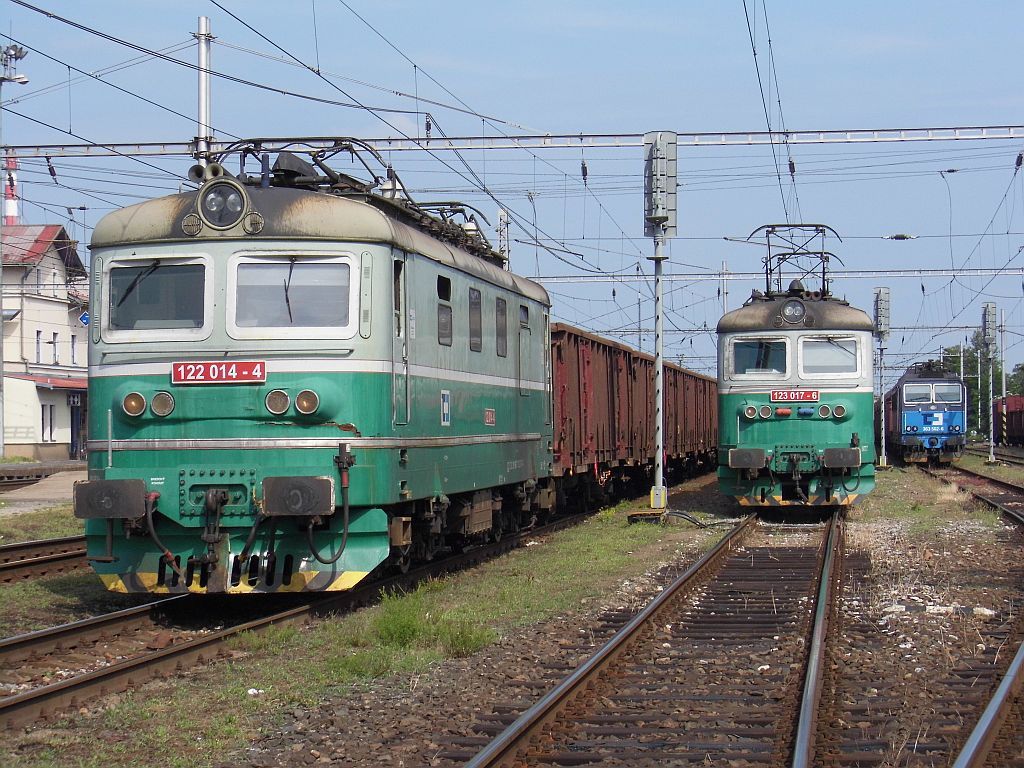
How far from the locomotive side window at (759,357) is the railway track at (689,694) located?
322 inches

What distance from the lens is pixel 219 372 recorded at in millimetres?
9828

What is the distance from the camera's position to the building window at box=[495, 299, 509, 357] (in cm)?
1367

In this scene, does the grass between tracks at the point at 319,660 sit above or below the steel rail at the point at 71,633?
below

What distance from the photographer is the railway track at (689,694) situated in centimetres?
628

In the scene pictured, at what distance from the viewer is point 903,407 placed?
44.9 metres

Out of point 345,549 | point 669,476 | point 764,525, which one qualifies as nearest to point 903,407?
point 669,476

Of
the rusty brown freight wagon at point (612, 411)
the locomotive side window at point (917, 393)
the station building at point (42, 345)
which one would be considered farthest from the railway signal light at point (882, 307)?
the station building at point (42, 345)

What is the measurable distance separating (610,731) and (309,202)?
5275mm

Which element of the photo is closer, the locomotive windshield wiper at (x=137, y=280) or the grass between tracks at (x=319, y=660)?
the grass between tracks at (x=319, y=660)

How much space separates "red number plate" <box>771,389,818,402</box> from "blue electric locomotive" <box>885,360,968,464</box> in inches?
1042

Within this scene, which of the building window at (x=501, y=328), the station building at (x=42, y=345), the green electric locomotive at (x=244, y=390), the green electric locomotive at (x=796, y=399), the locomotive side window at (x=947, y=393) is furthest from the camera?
the station building at (x=42, y=345)

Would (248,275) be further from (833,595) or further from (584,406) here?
(584,406)

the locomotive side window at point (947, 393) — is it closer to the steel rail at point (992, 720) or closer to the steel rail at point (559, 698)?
the steel rail at point (559, 698)

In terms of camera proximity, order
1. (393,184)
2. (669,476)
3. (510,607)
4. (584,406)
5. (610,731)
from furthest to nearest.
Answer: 1. (669,476)
2. (584,406)
3. (393,184)
4. (510,607)
5. (610,731)
